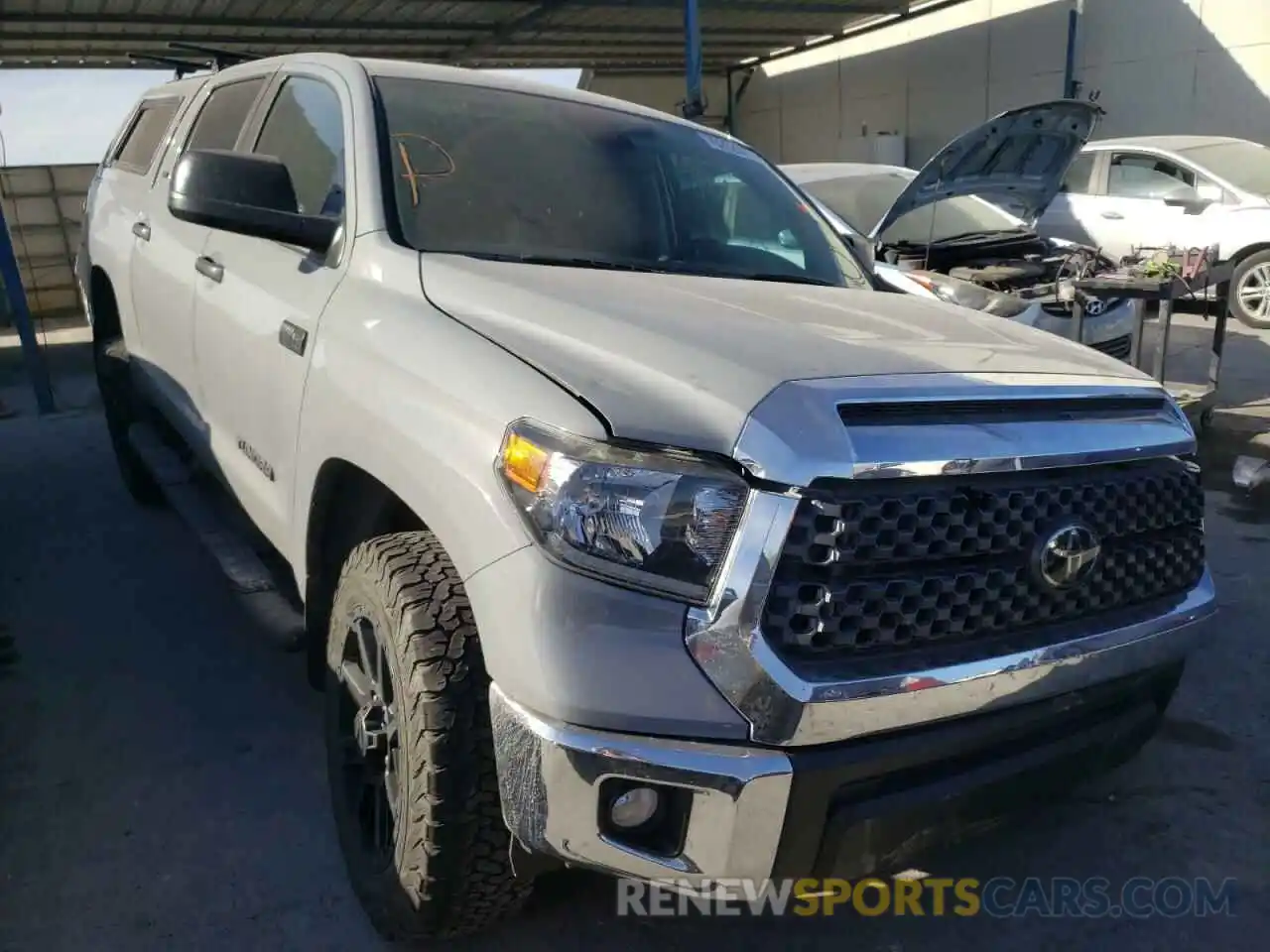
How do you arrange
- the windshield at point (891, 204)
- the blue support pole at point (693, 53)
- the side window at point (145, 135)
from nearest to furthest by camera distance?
the side window at point (145, 135) < the windshield at point (891, 204) < the blue support pole at point (693, 53)

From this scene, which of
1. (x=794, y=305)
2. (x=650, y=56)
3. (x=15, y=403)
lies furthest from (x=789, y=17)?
(x=794, y=305)

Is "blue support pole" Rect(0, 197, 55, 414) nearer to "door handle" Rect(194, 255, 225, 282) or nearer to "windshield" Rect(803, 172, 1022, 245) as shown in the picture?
"door handle" Rect(194, 255, 225, 282)

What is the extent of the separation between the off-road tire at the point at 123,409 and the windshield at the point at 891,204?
480cm

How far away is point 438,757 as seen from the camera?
1922mm

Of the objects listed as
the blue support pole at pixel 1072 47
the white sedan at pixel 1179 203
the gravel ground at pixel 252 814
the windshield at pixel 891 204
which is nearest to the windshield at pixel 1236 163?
the white sedan at pixel 1179 203

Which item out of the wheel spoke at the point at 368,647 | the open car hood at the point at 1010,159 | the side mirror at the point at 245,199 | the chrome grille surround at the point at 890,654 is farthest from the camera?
the open car hood at the point at 1010,159

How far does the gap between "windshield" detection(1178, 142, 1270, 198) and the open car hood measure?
15.8 ft

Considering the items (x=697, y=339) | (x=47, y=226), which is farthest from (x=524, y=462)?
(x=47, y=226)

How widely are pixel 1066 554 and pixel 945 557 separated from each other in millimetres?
262

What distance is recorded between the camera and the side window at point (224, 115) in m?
3.62

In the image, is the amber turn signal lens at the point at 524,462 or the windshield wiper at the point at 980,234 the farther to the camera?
the windshield wiper at the point at 980,234

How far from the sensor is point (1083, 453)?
1956 mm

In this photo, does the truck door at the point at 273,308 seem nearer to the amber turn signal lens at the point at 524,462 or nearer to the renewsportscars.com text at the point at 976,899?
the amber turn signal lens at the point at 524,462

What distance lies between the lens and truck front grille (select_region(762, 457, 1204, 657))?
1709 millimetres
